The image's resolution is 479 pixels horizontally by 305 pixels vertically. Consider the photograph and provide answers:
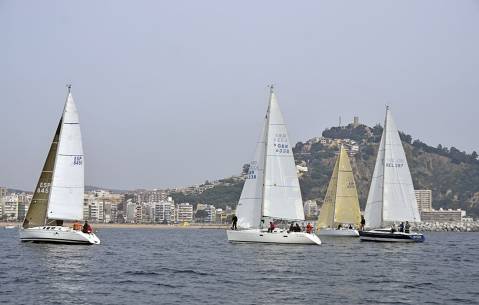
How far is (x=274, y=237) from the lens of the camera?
56.9 metres

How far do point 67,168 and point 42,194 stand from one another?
246cm

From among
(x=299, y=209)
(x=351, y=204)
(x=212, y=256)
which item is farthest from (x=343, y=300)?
(x=351, y=204)

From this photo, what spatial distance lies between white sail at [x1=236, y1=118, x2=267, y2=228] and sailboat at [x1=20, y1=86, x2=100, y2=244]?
33.5 ft

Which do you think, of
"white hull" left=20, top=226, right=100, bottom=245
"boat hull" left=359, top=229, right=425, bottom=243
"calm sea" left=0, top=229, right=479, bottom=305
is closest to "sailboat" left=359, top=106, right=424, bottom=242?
"boat hull" left=359, top=229, right=425, bottom=243

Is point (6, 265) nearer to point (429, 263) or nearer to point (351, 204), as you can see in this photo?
point (429, 263)

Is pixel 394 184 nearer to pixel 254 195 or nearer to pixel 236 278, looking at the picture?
pixel 254 195

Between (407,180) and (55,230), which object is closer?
(55,230)

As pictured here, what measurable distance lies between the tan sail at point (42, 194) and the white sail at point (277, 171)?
46.3 feet

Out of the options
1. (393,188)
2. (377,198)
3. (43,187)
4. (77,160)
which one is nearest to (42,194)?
(43,187)

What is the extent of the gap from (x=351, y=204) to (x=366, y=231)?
17321mm

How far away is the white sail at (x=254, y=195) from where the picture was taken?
57.4 m

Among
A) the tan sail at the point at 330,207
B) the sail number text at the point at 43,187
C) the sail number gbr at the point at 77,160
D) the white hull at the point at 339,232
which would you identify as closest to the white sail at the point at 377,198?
the white hull at the point at 339,232

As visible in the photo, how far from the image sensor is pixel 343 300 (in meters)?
29.8

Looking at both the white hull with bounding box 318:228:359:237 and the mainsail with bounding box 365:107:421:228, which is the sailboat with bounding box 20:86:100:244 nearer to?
the mainsail with bounding box 365:107:421:228
